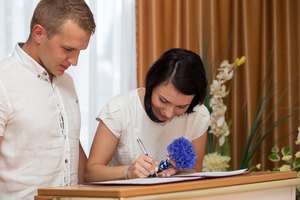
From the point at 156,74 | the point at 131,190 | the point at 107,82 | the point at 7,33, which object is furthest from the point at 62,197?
the point at 107,82

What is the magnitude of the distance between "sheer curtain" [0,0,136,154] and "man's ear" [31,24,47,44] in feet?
3.50

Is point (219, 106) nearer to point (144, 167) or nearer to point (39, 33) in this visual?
point (144, 167)

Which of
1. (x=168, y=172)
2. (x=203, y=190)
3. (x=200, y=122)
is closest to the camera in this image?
(x=203, y=190)

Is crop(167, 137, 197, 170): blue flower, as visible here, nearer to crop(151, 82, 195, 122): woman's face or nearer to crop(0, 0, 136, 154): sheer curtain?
crop(151, 82, 195, 122): woman's face

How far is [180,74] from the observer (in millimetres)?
2318

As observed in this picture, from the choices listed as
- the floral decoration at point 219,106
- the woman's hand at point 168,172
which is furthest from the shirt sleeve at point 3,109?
the floral decoration at point 219,106

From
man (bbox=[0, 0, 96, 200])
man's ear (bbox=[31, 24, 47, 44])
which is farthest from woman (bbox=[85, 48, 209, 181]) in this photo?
man's ear (bbox=[31, 24, 47, 44])

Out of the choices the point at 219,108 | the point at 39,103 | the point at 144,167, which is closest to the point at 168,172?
the point at 144,167

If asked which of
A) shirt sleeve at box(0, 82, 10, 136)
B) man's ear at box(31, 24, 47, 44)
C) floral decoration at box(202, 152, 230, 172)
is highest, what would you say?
man's ear at box(31, 24, 47, 44)

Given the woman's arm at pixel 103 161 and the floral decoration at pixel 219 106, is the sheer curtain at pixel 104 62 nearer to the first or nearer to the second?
the floral decoration at pixel 219 106

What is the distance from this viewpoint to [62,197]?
66.9 inches

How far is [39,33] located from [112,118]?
1.53 ft

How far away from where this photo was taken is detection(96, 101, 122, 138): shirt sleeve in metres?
2.38

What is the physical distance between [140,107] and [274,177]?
67cm
